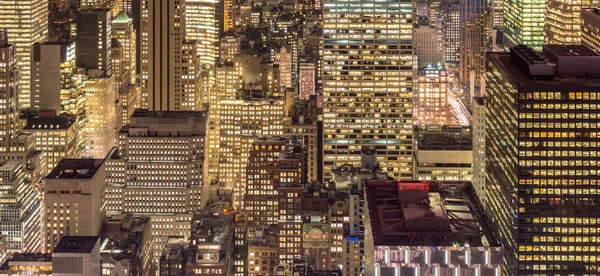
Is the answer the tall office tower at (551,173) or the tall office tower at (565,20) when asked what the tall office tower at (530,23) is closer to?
the tall office tower at (565,20)

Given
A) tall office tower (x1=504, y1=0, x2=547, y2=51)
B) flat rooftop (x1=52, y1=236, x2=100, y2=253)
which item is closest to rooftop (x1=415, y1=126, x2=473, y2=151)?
tall office tower (x1=504, y1=0, x2=547, y2=51)

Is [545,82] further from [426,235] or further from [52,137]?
[52,137]

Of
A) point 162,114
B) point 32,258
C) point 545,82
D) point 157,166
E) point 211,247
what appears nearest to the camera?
point 545,82

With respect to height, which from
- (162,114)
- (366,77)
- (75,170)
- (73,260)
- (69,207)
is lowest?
(73,260)

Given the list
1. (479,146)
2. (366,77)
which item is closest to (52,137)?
(366,77)

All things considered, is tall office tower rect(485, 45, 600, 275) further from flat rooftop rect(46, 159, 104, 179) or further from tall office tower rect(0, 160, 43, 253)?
tall office tower rect(0, 160, 43, 253)

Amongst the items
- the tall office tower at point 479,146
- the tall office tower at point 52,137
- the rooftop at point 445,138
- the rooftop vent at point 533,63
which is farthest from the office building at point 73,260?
the tall office tower at point 52,137
